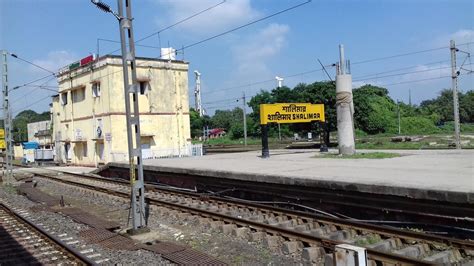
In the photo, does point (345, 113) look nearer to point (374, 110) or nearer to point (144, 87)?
point (144, 87)

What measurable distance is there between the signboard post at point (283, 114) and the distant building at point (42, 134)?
42.0 m

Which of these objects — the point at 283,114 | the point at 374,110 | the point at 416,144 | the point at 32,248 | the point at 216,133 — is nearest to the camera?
the point at 32,248

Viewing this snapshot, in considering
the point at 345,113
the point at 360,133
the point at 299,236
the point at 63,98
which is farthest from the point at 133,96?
the point at 360,133

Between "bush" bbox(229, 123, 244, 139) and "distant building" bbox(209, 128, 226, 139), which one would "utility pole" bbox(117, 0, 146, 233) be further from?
"distant building" bbox(209, 128, 226, 139)

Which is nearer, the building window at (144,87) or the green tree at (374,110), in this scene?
the building window at (144,87)

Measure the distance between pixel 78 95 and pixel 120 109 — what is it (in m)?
8.11

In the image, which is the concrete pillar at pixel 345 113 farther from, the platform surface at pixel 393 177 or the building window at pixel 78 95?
the building window at pixel 78 95

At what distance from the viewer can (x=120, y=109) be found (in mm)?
36406

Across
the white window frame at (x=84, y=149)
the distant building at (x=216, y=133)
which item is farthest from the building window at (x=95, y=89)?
the distant building at (x=216, y=133)

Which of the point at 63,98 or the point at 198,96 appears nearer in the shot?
the point at 63,98

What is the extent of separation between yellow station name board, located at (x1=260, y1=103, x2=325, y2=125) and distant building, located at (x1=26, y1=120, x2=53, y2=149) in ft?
139

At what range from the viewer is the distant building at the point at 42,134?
6214 centimetres

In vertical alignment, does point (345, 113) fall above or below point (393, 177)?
above

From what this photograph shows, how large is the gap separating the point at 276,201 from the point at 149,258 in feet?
21.2
